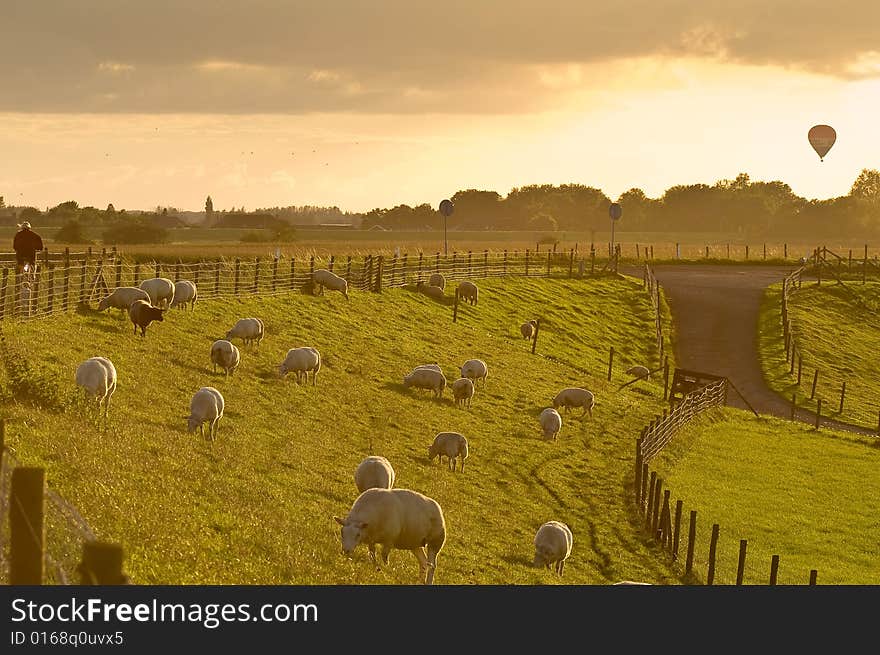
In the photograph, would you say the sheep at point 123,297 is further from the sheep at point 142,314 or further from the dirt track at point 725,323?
the dirt track at point 725,323

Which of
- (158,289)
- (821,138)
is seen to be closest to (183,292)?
(158,289)

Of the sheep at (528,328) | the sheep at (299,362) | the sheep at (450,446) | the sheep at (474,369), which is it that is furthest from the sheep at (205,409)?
the sheep at (528,328)

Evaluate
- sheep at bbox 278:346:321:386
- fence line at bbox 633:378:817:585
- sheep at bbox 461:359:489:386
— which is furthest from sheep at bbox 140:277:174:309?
fence line at bbox 633:378:817:585

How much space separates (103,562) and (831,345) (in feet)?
212

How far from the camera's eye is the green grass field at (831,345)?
54.7 m

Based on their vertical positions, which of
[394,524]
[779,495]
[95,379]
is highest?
[95,379]

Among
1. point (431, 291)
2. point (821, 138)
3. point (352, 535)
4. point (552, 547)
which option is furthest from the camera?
point (821, 138)

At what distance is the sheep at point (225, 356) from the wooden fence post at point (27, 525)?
22.3m

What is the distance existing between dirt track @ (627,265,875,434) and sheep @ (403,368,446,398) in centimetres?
2027

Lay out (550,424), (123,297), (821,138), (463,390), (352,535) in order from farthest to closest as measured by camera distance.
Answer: (821,138) → (463,390) → (550,424) → (123,297) → (352,535)

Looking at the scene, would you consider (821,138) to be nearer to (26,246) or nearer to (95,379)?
(26,246)

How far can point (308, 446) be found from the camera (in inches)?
1008

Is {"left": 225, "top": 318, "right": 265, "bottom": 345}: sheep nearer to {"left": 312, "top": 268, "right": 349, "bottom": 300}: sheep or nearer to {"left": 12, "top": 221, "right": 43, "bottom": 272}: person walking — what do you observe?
{"left": 12, "top": 221, "right": 43, "bottom": 272}: person walking
